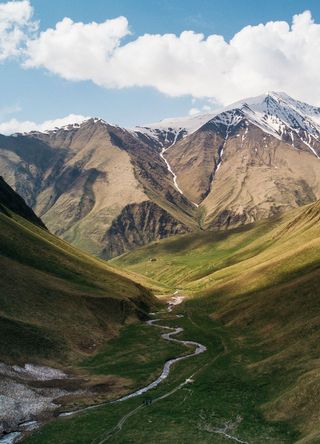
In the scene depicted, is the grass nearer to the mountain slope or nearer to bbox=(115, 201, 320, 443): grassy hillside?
bbox=(115, 201, 320, 443): grassy hillside

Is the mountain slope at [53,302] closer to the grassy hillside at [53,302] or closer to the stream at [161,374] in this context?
the grassy hillside at [53,302]

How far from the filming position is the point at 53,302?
119 metres

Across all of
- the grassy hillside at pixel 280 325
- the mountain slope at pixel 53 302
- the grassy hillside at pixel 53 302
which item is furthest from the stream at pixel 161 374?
the mountain slope at pixel 53 302

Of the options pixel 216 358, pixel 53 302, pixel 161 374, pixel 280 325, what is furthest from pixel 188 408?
pixel 53 302

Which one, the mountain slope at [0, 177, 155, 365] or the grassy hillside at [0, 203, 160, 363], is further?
the grassy hillside at [0, 203, 160, 363]

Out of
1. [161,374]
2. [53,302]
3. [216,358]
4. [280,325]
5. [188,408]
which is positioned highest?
[53,302]

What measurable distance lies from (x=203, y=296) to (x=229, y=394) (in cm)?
10634

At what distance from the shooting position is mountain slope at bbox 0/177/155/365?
308 feet

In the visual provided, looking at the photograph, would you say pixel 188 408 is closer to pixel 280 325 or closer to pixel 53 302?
pixel 280 325

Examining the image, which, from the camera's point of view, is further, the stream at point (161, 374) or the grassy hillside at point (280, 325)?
the grassy hillside at point (280, 325)

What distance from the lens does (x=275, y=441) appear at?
54.4 metres

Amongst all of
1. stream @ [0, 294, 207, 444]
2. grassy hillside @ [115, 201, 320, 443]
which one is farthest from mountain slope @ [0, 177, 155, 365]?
grassy hillside @ [115, 201, 320, 443]

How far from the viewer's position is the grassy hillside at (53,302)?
309 feet

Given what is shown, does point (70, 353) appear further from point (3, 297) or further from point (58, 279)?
point (58, 279)
